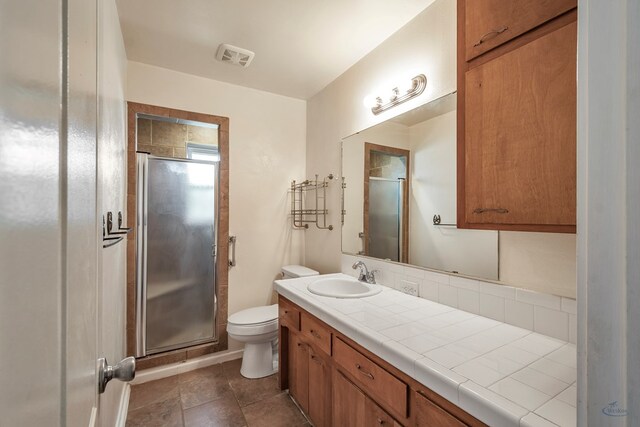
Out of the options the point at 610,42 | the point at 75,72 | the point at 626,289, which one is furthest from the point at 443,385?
the point at 75,72

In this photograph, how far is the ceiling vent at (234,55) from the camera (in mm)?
2125

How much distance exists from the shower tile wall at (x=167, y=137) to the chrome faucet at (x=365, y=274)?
90.0 inches

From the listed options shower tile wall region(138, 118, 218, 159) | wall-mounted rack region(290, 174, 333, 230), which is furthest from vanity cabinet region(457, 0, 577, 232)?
shower tile wall region(138, 118, 218, 159)

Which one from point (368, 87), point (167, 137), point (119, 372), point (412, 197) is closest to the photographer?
point (119, 372)

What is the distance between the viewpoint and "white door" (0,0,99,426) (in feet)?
0.78

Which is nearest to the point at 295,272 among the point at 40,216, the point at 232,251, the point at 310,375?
the point at 232,251

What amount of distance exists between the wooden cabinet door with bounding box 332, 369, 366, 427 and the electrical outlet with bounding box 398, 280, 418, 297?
0.68m

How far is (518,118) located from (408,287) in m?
1.15

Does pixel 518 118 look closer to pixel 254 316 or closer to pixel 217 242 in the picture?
pixel 254 316

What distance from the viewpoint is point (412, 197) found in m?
1.84

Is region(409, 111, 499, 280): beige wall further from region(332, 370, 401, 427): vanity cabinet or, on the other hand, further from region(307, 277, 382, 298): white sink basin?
region(332, 370, 401, 427): vanity cabinet

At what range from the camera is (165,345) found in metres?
2.46

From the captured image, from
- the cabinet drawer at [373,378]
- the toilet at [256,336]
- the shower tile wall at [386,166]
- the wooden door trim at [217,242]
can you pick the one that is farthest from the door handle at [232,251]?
the cabinet drawer at [373,378]

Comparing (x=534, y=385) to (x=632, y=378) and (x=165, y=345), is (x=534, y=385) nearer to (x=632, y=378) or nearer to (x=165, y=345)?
(x=632, y=378)
